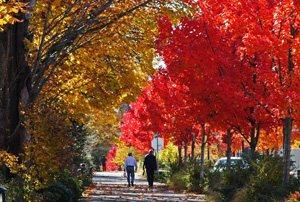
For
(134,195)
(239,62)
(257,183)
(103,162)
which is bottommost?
(134,195)

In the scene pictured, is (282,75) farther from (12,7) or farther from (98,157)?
(98,157)

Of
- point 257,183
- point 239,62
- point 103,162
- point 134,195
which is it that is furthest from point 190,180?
point 103,162

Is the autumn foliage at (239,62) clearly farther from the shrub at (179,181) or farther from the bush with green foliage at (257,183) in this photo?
the shrub at (179,181)

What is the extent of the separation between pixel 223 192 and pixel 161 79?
10.2 metres

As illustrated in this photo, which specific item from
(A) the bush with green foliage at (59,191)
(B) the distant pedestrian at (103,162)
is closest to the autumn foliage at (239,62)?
(A) the bush with green foliage at (59,191)

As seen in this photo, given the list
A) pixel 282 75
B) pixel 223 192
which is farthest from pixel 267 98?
pixel 223 192

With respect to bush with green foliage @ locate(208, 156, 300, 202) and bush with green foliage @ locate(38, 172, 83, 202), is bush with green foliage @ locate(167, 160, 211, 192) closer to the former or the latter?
bush with green foliage @ locate(208, 156, 300, 202)

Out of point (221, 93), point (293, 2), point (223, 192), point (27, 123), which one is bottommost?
point (223, 192)

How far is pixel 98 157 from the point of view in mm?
77188

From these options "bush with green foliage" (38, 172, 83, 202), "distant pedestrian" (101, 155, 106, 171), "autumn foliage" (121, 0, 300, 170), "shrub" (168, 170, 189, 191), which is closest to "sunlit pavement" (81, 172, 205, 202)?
"shrub" (168, 170, 189, 191)

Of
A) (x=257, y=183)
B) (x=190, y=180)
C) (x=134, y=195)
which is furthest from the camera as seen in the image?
(x=190, y=180)

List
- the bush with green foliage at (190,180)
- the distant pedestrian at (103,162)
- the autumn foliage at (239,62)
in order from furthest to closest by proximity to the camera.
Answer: the distant pedestrian at (103,162) < the bush with green foliage at (190,180) < the autumn foliage at (239,62)

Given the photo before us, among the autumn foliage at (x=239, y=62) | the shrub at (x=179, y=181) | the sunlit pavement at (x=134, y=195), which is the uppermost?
the autumn foliage at (x=239, y=62)

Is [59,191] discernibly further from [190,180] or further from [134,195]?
[190,180]
